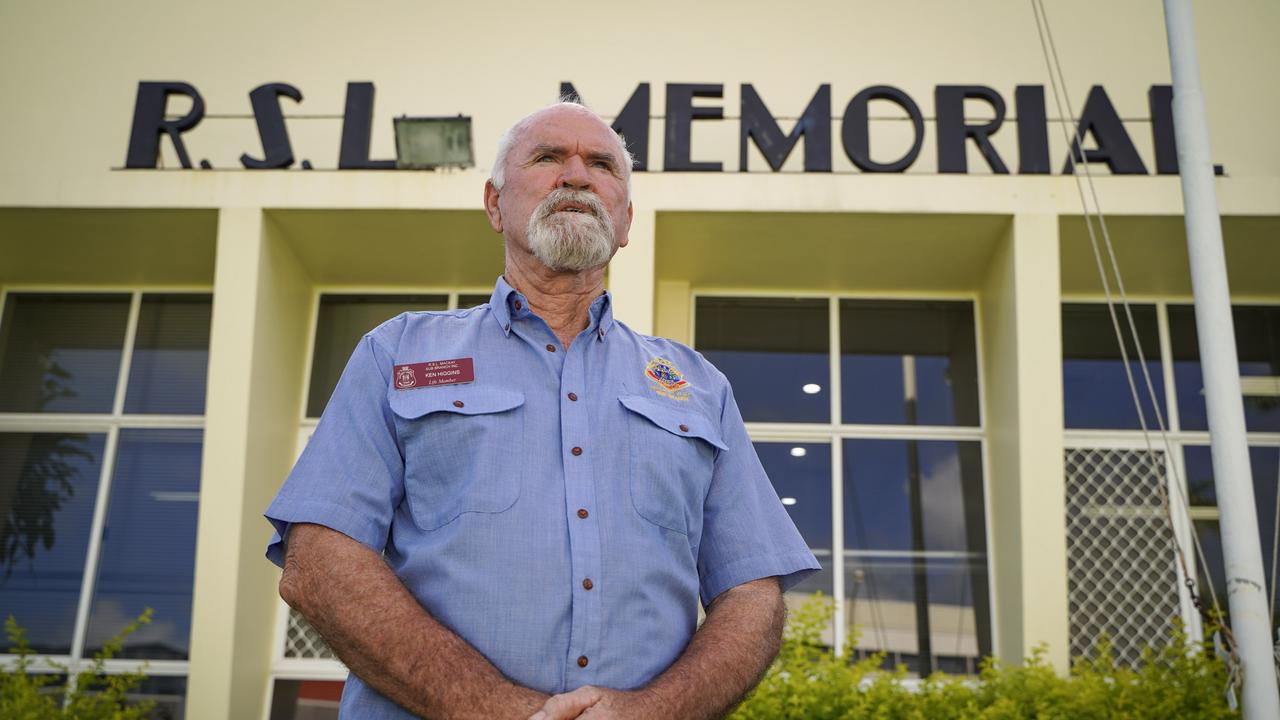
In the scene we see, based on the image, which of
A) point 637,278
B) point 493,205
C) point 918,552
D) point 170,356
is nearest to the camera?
point 493,205

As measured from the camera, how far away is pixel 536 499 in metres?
1.67

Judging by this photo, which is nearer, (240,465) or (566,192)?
(566,192)

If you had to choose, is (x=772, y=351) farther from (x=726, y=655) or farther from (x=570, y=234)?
(x=726, y=655)

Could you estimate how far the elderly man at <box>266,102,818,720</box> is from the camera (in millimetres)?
1535

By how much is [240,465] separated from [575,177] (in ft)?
16.7

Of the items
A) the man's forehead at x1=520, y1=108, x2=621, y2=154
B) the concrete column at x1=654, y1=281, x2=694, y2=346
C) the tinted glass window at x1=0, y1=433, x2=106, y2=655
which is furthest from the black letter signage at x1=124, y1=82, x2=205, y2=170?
the man's forehead at x1=520, y1=108, x2=621, y2=154

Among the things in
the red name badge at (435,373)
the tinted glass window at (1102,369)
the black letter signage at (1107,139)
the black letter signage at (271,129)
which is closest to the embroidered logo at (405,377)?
the red name badge at (435,373)

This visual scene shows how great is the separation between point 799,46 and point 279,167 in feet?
13.3

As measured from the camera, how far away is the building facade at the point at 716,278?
6.56 m

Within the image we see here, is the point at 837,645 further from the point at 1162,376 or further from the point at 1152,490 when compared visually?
the point at 1162,376

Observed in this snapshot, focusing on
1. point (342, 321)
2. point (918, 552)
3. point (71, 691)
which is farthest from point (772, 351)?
point (71, 691)

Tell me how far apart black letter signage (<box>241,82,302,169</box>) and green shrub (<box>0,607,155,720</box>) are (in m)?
2.82

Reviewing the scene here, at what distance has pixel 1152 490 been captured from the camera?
7180 millimetres

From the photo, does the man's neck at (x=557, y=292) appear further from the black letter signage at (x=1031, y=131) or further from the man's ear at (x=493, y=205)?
the black letter signage at (x=1031, y=131)
